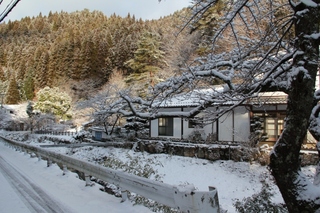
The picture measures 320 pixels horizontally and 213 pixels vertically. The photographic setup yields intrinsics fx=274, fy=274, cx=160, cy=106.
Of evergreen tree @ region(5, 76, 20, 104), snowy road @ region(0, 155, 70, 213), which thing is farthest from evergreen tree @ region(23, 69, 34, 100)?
snowy road @ region(0, 155, 70, 213)

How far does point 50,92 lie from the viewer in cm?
4684

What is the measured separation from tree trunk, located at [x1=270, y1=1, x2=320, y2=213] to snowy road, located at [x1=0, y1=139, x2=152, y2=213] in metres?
2.42

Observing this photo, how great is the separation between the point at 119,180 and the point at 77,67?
52.8 m

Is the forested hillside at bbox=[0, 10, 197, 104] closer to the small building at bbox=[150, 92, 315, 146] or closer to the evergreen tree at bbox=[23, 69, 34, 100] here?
the evergreen tree at bbox=[23, 69, 34, 100]

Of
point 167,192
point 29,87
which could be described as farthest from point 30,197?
point 29,87

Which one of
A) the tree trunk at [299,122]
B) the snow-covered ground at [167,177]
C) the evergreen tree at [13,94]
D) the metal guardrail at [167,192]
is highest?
the evergreen tree at [13,94]

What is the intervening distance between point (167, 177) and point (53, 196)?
350 inches

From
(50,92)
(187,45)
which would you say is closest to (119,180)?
(187,45)

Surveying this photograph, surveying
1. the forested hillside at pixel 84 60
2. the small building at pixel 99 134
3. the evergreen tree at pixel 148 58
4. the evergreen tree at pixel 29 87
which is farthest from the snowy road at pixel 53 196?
the evergreen tree at pixel 29 87

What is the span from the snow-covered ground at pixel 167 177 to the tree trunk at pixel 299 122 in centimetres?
257

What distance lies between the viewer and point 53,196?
6.06 m

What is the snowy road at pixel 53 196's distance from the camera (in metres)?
5.11

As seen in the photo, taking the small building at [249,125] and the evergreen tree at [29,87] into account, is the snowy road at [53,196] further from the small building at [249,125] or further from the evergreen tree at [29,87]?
the evergreen tree at [29,87]

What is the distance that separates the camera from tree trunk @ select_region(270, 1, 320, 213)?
3.46 meters
